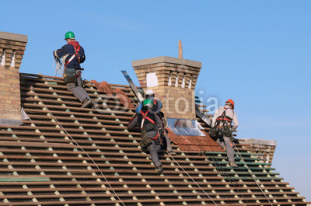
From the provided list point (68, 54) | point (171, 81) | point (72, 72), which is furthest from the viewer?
point (171, 81)

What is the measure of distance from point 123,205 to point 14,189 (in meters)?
2.69

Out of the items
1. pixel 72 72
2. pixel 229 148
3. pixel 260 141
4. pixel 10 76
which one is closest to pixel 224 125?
pixel 229 148

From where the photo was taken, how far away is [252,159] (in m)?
20.0

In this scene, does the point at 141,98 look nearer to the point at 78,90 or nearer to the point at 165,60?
the point at 165,60

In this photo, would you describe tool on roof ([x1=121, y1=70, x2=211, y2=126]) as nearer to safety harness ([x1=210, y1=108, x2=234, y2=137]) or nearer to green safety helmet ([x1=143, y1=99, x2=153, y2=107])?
safety harness ([x1=210, y1=108, x2=234, y2=137])

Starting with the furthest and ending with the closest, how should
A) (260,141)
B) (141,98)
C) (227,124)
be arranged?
(260,141)
(141,98)
(227,124)

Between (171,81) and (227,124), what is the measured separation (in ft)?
7.50

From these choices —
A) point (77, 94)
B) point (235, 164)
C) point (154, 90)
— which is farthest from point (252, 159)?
point (77, 94)

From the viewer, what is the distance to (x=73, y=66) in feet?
56.6

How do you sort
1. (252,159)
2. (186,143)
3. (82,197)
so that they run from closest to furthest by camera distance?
(82,197), (186,143), (252,159)

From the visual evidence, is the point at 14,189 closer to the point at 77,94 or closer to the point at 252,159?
the point at 77,94

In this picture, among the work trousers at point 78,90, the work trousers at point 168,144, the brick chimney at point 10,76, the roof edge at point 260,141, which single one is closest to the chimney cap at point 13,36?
the brick chimney at point 10,76

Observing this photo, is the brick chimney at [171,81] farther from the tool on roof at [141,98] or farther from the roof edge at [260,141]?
the roof edge at [260,141]

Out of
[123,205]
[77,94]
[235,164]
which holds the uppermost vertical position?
[77,94]
